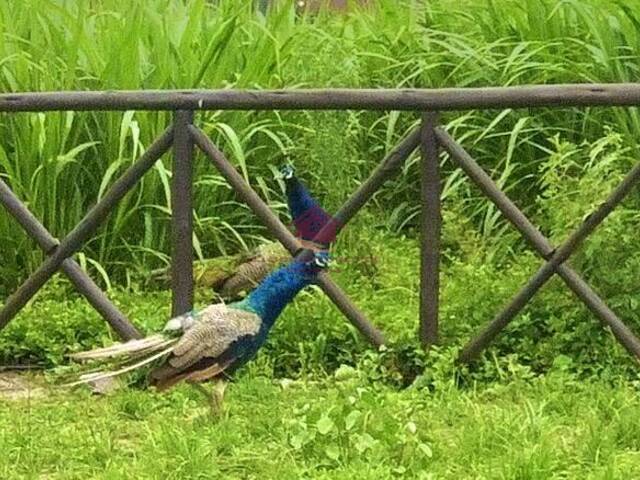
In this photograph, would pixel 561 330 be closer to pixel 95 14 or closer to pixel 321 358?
pixel 321 358

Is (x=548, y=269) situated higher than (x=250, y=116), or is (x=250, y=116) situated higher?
(x=250, y=116)

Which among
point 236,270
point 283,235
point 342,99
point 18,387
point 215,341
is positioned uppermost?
point 342,99

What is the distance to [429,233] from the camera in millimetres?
5324

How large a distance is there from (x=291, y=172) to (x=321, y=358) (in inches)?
36.3

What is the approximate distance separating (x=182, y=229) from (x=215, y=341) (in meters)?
1.01

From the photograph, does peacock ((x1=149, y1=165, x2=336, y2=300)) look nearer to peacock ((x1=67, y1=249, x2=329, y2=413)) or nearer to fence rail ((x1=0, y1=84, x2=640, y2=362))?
fence rail ((x1=0, y1=84, x2=640, y2=362))

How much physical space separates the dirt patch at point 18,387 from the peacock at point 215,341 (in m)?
0.81

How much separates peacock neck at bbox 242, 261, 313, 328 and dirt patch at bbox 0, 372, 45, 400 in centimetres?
128

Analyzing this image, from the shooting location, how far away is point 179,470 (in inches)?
162

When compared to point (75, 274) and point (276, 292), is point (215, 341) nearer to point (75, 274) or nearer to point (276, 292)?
point (276, 292)

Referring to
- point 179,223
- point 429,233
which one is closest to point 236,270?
point 179,223

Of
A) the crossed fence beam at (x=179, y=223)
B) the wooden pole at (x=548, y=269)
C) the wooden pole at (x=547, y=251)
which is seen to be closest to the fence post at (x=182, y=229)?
the crossed fence beam at (x=179, y=223)

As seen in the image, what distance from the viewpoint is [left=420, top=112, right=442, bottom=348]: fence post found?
527 centimetres

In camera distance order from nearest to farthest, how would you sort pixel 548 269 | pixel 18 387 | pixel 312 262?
pixel 312 262, pixel 548 269, pixel 18 387
